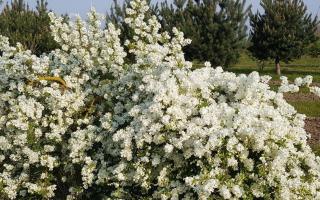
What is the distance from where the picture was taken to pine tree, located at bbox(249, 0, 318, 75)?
3753cm

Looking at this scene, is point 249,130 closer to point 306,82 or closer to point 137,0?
point 306,82

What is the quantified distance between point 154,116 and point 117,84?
2007 mm

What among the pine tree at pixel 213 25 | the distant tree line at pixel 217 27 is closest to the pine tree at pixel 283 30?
the distant tree line at pixel 217 27

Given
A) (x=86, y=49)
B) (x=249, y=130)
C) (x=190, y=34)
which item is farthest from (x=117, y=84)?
(x=190, y=34)

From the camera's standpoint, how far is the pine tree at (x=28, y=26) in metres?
27.6

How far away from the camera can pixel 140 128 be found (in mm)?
7590

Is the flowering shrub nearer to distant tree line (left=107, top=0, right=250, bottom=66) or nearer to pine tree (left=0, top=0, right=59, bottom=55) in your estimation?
pine tree (left=0, top=0, right=59, bottom=55)

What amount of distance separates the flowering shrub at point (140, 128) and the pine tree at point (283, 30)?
1113 inches

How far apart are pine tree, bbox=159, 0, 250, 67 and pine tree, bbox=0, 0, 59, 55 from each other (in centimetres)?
708

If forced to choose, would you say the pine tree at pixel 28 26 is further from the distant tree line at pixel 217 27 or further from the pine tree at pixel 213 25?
the pine tree at pixel 213 25

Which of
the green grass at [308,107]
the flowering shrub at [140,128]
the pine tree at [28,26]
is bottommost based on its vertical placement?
the green grass at [308,107]

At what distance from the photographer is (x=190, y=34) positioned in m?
32.8

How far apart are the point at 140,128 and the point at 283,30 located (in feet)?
104

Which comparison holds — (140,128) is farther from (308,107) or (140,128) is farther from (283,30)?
(283,30)
